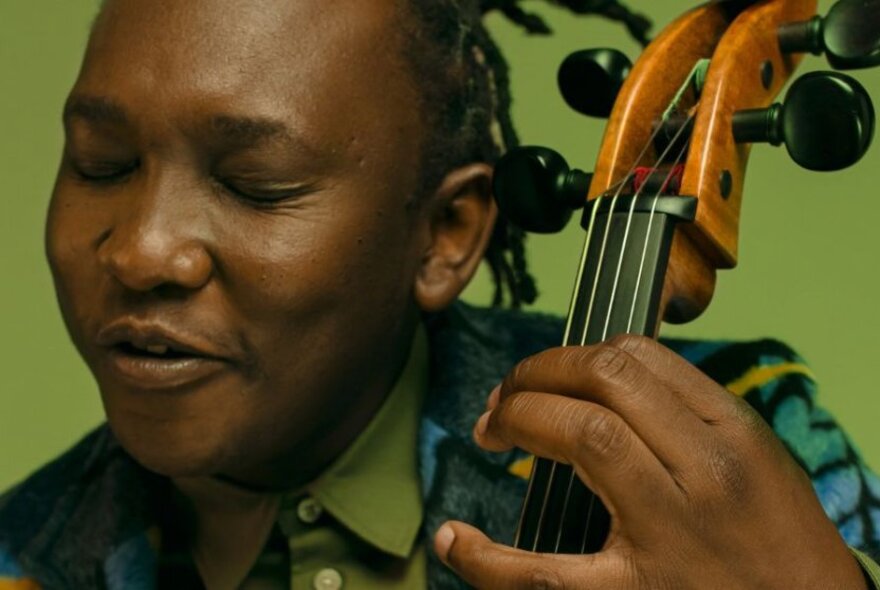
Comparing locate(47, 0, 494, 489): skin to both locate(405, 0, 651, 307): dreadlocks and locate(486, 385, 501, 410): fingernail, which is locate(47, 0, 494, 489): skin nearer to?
locate(405, 0, 651, 307): dreadlocks

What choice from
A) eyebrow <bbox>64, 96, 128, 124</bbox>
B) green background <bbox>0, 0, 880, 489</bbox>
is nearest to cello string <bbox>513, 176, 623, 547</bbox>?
eyebrow <bbox>64, 96, 128, 124</bbox>

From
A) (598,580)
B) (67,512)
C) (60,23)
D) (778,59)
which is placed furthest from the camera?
(60,23)

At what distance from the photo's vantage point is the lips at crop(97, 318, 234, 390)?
1122 mm

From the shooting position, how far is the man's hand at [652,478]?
2.80 ft

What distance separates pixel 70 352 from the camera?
1855 millimetres

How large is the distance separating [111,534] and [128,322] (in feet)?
0.97

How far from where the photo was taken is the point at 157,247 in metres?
1.10

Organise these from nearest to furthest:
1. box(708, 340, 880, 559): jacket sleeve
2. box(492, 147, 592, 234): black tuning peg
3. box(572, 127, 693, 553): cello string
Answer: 1. box(572, 127, 693, 553): cello string
2. box(492, 147, 592, 234): black tuning peg
3. box(708, 340, 880, 559): jacket sleeve

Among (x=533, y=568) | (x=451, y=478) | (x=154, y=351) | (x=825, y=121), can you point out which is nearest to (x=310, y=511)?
(x=451, y=478)

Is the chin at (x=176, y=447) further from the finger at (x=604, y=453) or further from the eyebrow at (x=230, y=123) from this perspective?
the finger at (x=604, y=453)

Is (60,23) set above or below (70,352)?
above

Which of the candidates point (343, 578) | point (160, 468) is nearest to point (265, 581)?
point (343, 578)

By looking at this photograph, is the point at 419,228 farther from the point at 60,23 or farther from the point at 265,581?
the point at 60,23

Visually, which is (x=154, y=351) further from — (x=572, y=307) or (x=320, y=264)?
(x=572, y=307)
